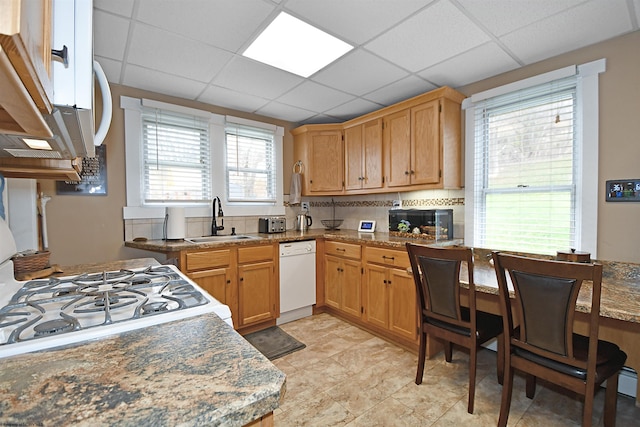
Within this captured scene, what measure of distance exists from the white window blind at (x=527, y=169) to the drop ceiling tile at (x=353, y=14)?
4.24 feet

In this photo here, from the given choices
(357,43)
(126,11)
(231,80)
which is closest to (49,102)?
(126,11)

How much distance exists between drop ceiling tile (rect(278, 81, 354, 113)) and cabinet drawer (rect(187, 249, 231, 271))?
1.65 metres

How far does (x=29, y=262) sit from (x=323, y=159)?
2810 millimetres

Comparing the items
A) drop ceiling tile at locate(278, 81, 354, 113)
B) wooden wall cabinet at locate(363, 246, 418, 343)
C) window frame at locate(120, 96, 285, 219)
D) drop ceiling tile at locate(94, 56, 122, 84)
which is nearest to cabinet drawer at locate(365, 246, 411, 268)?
wooden wall cabinet at locate(363, 246, 418, 343)

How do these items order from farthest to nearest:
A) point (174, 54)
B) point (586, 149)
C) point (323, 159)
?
point (323, 159) < point (174, 54) < point (586, 149)

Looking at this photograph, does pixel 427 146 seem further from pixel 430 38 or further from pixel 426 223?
pixel 430 38

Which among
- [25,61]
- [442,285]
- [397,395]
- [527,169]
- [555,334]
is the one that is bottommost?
[397,395]

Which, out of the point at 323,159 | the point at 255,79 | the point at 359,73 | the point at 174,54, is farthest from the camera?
the point at 323,159

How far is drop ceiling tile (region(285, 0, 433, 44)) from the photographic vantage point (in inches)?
65.7

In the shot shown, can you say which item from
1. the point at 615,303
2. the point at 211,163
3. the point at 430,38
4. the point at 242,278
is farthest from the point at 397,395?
the point at 211,163

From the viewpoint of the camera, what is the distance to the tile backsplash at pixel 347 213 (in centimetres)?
285

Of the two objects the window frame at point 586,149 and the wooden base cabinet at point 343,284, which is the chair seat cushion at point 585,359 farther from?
the wooden base cabinet at point 343,284

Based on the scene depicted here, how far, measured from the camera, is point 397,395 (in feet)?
6.37

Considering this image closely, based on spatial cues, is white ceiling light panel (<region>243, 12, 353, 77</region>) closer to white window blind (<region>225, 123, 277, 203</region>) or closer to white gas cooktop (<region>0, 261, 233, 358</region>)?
white window blind (<region>225, 123, 277, 203</region>)
